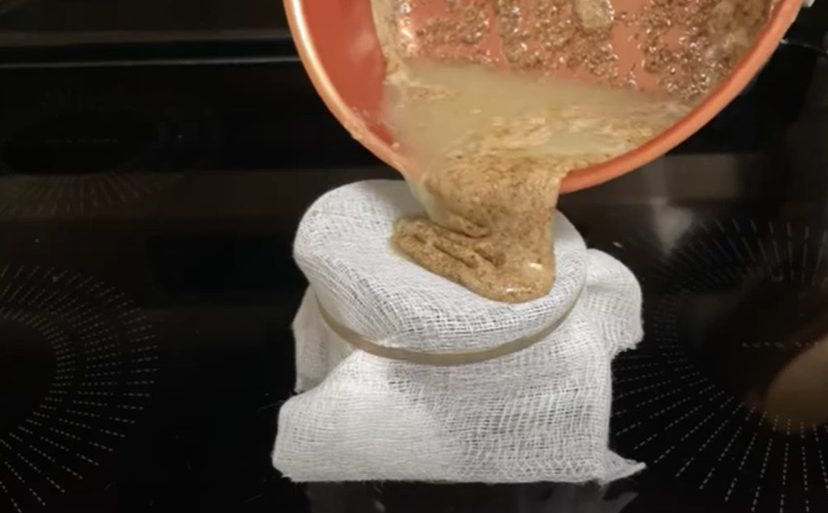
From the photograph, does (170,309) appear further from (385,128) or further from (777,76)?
(777,76)

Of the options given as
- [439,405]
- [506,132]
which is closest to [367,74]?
[506,132]

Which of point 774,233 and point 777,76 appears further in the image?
point 777,76

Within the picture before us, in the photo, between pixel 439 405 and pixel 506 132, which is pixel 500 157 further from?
pixel 439 405

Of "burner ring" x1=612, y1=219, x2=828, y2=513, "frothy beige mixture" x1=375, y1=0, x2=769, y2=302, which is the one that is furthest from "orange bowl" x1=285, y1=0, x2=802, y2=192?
"burner ring" x1=612, y1=219, x2=828, y2=513

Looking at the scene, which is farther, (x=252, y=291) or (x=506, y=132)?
(x=252, y=291)

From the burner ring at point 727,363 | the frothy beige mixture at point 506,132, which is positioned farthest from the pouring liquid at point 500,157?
the burner ring at point 727,363

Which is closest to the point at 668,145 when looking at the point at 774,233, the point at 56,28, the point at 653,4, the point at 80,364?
the point at 653,4

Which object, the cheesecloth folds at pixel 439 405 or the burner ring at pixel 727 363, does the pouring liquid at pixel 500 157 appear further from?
the burner ring at pixel 727 363
